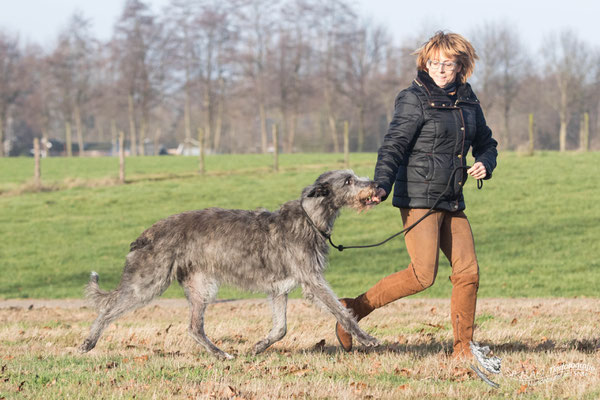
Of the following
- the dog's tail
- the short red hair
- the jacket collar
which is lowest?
the dog's tail

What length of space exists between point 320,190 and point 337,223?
1379 centimetres

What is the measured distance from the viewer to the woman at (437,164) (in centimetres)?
496

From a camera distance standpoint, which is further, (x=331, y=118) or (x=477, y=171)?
(x=331, y=118)

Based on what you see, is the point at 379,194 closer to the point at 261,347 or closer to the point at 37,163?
the point at 261,347

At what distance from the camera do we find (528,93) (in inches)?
2195

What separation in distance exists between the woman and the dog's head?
197mm

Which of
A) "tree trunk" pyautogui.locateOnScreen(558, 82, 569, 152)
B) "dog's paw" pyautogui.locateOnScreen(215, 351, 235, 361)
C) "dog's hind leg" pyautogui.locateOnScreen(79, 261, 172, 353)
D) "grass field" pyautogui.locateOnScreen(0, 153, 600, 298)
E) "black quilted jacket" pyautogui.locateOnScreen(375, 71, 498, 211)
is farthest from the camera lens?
"tree trunk" pyautogui.locateOnScreen(558, 82, 569, 152)

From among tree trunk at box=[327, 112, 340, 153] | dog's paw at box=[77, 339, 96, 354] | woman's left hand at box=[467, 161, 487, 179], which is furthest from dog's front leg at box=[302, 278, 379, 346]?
tree trunk at box=[327, 112, 340, 153]

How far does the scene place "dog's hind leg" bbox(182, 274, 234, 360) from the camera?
5672 millimetres

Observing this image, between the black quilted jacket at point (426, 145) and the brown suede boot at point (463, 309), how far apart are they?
0.54 m

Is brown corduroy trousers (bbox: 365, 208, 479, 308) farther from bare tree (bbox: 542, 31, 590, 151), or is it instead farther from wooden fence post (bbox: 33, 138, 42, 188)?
bare tree (bbox: 542, 31, 590, 151)

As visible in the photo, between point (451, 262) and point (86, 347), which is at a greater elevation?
point (451, 262)

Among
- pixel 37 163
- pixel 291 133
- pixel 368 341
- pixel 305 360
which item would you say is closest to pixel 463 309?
pixel 368 341

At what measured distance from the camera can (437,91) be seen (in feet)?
16.6
